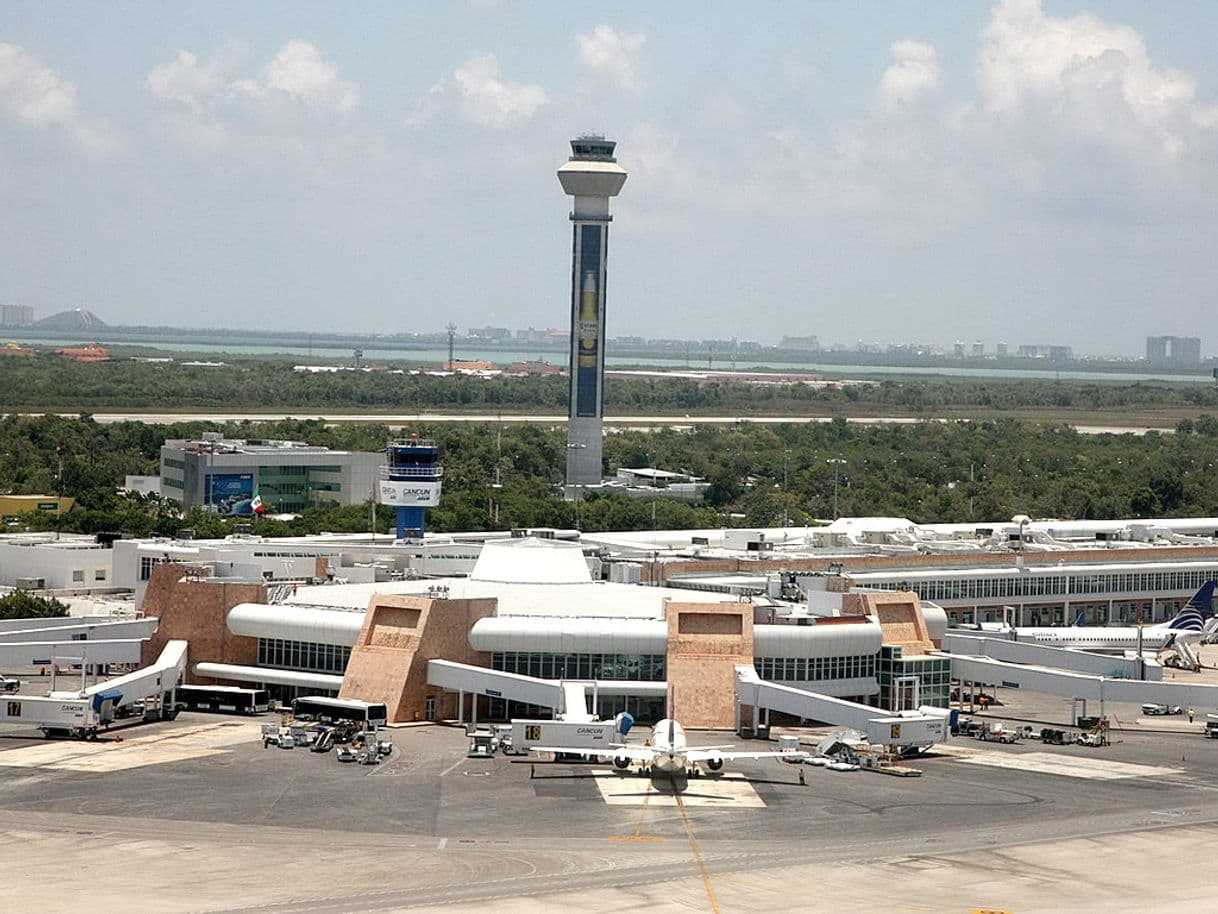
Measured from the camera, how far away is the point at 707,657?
11112cm

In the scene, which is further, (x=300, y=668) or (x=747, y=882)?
(x=300, y=668)

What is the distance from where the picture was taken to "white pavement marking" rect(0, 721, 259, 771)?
9725cm

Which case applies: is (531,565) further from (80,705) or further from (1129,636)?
(1129,636)

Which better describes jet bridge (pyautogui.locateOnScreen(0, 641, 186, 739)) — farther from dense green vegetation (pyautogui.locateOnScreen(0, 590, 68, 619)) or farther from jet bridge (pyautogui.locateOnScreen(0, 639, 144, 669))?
dense green vegetation (pyautogui.locateOnScreen(0, 590, 68, 619))

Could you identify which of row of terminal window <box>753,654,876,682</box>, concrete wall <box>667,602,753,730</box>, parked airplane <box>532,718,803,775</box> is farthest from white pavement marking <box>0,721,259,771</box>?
row of terminal window <box>753,654,876,682</box>

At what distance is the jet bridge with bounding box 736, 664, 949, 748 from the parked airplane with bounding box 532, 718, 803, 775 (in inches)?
198

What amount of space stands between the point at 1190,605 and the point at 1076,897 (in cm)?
7433

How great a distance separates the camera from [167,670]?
11256cm

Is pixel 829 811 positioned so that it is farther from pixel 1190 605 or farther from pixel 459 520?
pixel 459 520

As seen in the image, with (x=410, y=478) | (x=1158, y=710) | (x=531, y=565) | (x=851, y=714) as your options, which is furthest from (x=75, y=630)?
(x=1158, y=710)

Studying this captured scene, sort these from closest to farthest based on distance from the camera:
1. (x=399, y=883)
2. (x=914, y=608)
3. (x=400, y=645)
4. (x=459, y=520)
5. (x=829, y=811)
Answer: (x=399, y=883) < (x=829, y=811) < (x=400, y=645) < (x=914, y=608) < (x=459, y=520)

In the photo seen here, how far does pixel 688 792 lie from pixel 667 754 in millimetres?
1961

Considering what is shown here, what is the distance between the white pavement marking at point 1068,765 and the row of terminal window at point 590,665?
17.0 meters

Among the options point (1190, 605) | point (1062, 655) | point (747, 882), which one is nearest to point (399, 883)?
point (747, 882)
